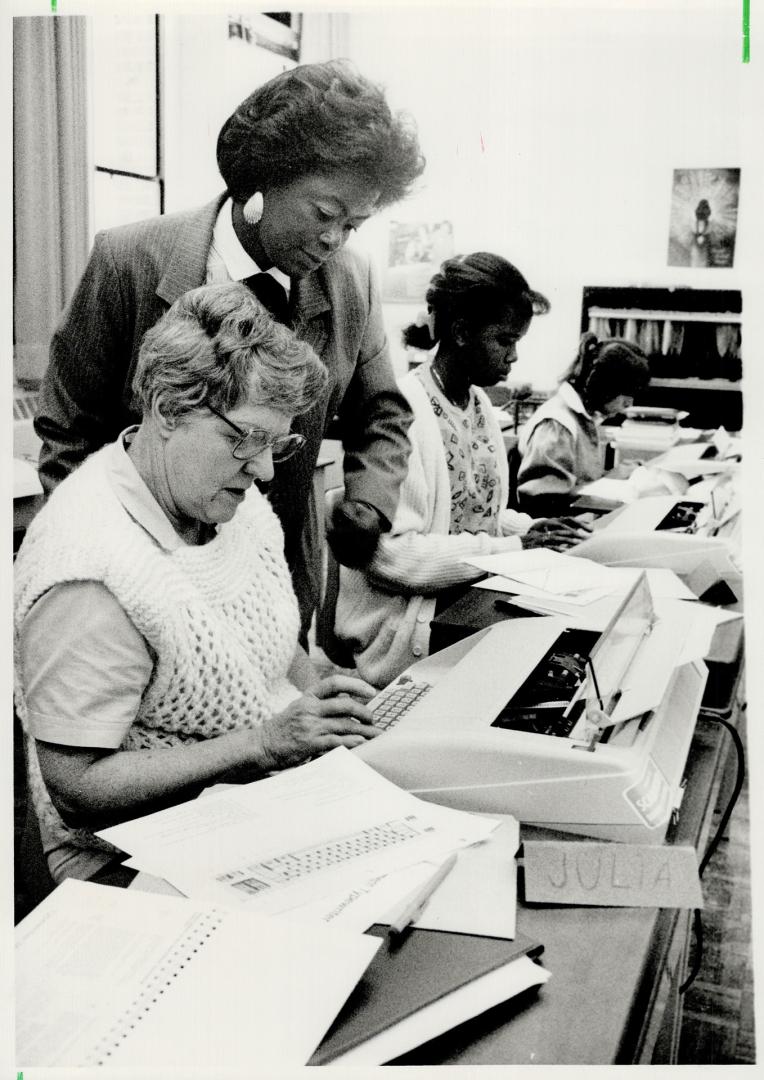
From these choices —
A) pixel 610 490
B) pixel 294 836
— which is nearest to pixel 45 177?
pixel 294 836

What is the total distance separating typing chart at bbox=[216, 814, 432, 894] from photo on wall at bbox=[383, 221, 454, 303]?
836 millimetres

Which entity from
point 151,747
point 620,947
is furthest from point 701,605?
point 151,747

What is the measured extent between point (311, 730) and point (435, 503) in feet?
2.10

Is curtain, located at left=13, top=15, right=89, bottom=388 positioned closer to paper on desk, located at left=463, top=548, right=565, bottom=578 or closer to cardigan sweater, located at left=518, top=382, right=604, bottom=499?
paper on desk, located at left=463, top=548, right=565, bottom=578

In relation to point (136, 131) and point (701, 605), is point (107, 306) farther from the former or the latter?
point (701, 605)

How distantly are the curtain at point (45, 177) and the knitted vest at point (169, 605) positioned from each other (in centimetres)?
20

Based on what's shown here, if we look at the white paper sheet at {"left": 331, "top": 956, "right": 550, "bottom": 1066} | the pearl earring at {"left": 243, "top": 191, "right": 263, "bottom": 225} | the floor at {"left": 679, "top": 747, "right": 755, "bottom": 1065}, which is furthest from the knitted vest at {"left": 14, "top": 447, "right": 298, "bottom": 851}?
the floor at {"left": 679, "top": 747, "right": 755, "bottom": 1065}

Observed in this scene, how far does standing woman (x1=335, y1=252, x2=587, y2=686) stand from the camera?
1.68 metres

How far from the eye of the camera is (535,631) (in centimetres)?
146

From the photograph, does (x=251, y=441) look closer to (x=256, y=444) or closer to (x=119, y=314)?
(x=256, y=444)

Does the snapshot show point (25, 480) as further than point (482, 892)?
Yes

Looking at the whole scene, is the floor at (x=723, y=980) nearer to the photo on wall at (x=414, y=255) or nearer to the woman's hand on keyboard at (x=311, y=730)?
the woman's hand on keyboard at (x=311, y=730)

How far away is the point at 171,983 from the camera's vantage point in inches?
34.9

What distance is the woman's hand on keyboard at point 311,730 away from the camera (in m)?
1.25
